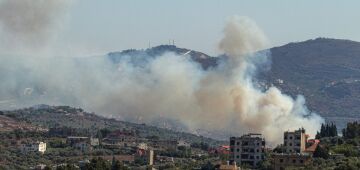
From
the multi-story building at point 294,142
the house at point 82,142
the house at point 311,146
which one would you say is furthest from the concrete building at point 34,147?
the house at point 311,146

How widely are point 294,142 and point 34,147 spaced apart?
4271 centimetres

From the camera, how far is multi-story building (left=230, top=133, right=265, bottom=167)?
4232 inches

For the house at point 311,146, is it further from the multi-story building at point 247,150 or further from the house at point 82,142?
the house at point 82,142

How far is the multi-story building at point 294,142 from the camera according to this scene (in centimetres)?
10794

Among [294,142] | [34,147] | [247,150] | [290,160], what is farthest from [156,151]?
[290,160]

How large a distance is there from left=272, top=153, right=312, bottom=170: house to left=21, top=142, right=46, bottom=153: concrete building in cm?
4850

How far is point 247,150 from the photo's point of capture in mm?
108688

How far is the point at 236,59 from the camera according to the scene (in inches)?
5684

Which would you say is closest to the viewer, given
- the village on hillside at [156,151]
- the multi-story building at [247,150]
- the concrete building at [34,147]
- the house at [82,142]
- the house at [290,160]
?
the house at [290,160]

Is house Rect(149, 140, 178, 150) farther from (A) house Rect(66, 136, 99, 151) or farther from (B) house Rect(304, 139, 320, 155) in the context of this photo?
(B) house Rect(304, 139, 320, 155)

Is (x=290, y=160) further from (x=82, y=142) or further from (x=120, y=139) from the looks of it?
(x=120, y=139)

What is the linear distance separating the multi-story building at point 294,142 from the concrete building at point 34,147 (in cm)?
3992

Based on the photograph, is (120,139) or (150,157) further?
(120,139)

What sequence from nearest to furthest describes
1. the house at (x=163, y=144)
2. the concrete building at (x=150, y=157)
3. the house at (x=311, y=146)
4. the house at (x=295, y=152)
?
the house at (x=295, y=152) < the house at (x=311, y=146) < the concrete building at (x=150, y=157) < the house at (x=163, y=144)
